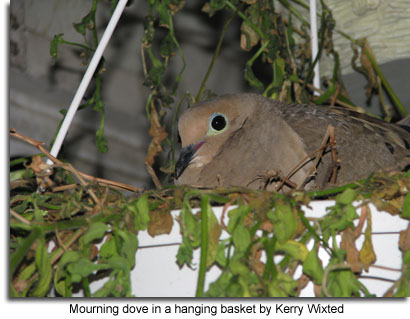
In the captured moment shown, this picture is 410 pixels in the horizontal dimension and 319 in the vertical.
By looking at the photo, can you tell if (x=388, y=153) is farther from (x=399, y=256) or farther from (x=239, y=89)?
(x=239, y=89)

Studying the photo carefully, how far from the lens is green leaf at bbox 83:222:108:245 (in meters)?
0.92

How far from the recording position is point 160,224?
3.18ft

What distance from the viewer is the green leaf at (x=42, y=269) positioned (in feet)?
3.07

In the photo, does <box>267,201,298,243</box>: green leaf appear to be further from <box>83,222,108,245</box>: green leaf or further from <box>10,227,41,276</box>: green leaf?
<box>10,227,41,276</box>: green leaf

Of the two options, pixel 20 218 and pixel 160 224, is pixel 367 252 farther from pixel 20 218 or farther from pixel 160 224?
pixel 20 218

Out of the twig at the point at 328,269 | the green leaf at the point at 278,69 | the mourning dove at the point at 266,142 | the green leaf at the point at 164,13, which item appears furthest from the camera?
the green leaf at the point at 278,69

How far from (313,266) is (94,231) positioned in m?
0.36

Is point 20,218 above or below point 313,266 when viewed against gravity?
above

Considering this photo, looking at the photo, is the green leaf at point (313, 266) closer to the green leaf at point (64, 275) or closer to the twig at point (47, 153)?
the green leaf at point (64, 275)

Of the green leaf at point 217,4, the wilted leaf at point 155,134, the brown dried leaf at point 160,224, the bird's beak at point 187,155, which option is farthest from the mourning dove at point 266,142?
the brown dried leaf at point 160,224

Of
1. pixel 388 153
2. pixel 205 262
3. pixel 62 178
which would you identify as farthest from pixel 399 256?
pixel 62 178

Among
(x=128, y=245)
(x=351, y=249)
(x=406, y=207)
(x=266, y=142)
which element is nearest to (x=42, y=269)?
(x=128, y=245)

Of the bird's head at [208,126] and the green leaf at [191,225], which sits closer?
the green leaf at [191,225]

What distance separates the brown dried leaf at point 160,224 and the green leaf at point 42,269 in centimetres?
18
